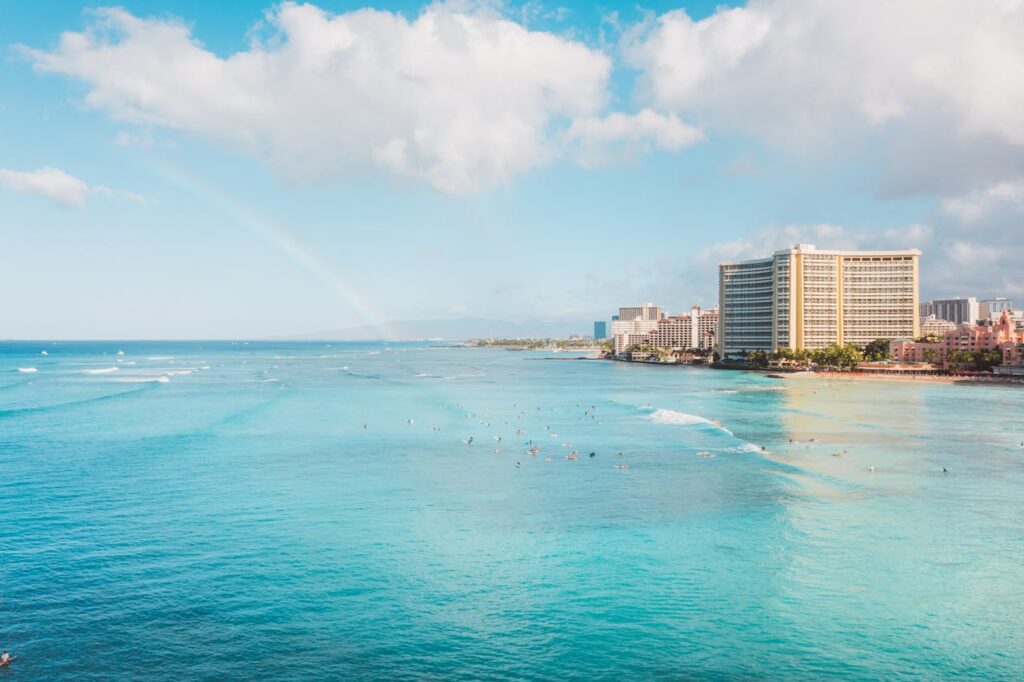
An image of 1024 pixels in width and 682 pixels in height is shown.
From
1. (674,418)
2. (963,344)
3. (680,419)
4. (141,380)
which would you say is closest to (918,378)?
(963,344)

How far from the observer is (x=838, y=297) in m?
179

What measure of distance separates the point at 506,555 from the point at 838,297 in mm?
171790

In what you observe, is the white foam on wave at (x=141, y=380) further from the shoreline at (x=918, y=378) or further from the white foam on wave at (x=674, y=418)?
the shoreline at (x=918, y=378)

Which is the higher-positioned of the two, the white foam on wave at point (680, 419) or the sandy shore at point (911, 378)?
the sandy shore at point (911, 378)

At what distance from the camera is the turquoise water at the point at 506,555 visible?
66.7ft

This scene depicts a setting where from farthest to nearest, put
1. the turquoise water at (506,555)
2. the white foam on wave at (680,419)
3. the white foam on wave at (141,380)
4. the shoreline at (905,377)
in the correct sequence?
1. the shoreline at (905,377)
2. the white foam on wave at (141,380)
3. the white foam on wave at (680,419)
4. the turquoise water at (506,555)

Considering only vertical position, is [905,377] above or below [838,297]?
below

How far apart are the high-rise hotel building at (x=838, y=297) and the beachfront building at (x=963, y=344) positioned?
46.7ft

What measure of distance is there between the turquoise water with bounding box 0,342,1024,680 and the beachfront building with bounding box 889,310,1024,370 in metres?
101

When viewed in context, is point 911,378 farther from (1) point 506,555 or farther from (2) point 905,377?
(1) point 506,555

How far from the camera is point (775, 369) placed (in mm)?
166875

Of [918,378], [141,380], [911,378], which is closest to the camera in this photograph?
[141,380]

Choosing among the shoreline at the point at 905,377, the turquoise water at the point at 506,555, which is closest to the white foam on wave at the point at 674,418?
the turquoise water at the point at 506,555

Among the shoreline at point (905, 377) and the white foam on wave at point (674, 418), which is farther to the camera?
the shoreline at point (905, 377)
